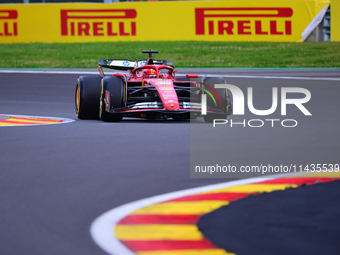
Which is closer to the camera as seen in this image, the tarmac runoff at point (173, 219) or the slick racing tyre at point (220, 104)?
the tarmac runoff at point (173, 219)

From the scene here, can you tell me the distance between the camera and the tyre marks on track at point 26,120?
9.20 m

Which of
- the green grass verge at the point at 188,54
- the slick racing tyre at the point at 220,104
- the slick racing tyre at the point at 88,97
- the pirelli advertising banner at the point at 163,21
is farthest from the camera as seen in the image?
the pirelli advertising banner at the point at 163,21

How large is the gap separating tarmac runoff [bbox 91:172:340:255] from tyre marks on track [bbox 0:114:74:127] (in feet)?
15.7

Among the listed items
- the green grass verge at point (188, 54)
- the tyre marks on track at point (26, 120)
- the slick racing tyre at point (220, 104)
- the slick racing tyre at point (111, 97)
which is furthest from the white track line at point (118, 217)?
the green grass verge at point (188, 54)

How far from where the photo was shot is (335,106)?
37.2ft

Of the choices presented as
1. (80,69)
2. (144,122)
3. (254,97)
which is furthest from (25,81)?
(144,122)

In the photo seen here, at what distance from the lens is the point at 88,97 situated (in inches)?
387

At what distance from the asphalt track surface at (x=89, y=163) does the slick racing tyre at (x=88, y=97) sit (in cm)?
56

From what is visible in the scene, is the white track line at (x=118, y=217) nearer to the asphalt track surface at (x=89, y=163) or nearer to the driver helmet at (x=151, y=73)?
the asphalt track surface at (x=89, y=163)

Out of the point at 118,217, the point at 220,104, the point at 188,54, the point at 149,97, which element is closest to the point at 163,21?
the point at 188,54

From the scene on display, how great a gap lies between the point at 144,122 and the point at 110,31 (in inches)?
631

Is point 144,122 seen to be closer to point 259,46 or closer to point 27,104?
point 27,104

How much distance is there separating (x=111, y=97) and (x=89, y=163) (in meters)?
3.33

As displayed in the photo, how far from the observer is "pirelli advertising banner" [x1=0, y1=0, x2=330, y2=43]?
24047 mm
